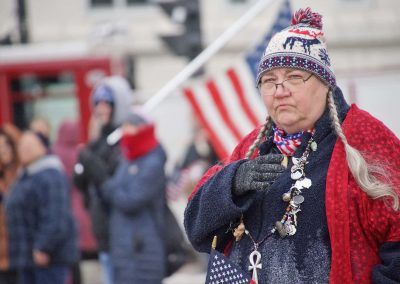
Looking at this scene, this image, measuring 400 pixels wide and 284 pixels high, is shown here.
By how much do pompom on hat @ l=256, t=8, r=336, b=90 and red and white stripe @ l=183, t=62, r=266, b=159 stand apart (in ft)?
13.2

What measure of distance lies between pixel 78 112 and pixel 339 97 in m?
9.17

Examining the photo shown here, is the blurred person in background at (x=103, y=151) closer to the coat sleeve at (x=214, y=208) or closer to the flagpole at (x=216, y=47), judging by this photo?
the flagpole at (x=216, y=47)

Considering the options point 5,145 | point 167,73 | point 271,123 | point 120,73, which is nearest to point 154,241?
point 5,145

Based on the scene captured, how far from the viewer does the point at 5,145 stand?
321 inches

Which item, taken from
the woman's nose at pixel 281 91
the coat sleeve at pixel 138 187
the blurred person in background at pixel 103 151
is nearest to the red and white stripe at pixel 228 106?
the blurred person in background at pixel 103 151

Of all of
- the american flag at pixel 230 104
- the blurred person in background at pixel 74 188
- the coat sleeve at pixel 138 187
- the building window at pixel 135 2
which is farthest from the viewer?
the building window at pixel 135 2

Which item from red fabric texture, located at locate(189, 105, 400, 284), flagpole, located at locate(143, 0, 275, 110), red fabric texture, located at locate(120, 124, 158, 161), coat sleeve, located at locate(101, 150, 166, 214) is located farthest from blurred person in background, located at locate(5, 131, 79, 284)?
red fabric texture, located at locate(189, 105, 400, 284)

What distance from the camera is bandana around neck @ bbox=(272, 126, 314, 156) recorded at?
3168 mm

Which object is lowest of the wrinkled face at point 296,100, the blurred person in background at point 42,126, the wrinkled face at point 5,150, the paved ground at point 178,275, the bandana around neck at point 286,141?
the paved ground at point 178,275

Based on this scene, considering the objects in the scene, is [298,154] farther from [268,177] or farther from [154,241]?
[154,241]

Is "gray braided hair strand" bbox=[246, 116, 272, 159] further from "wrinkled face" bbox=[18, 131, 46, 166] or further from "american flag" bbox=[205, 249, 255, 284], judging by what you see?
"wrinkled face" bbox=[18, 131, 46, 166]

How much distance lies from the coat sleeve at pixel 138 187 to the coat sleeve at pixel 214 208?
325cm

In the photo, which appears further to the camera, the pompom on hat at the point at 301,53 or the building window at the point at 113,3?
the building window at the point at 113,3

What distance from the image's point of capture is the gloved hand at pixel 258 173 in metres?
3.11
